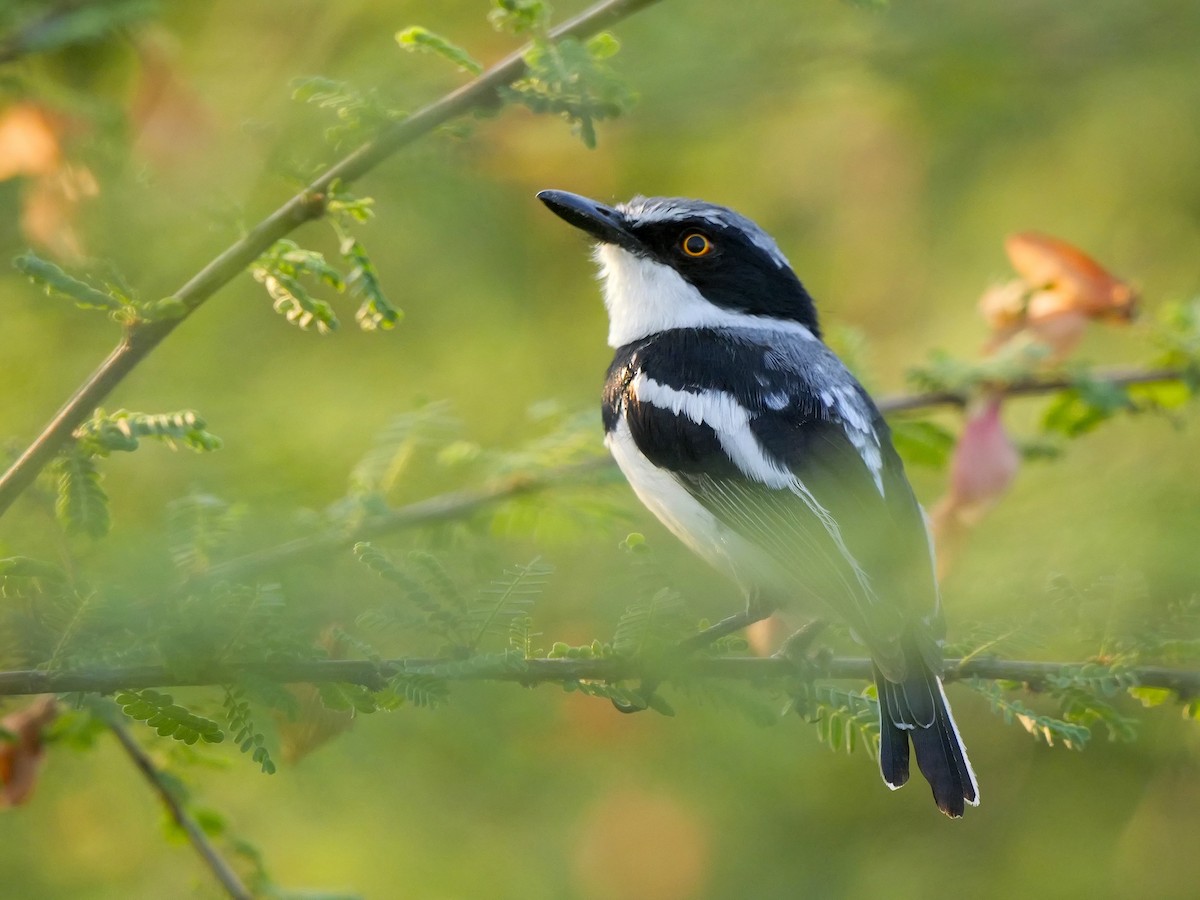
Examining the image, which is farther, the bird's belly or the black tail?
the bird's belly

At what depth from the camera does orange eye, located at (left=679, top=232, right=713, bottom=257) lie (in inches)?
172

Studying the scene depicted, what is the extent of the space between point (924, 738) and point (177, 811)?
1.72m

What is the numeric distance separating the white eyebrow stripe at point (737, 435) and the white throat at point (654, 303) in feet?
1.59

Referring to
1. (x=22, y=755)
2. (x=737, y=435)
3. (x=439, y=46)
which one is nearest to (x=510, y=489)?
(x=737, y=435)

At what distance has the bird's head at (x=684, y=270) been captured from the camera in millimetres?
4309

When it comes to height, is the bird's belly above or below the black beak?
below

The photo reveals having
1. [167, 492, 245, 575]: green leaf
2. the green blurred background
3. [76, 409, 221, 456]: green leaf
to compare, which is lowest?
the green blurred background

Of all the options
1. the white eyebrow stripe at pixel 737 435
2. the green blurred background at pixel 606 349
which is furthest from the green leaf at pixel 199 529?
the white eyebrow stripe at pixel 737 435

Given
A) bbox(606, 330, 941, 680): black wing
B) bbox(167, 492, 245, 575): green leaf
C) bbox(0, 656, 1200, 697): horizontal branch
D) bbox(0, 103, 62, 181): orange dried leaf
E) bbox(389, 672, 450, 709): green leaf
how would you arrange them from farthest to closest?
bbox(0, 103, 62, 181): orange dried leaf → bbox(606, 330, 941, 680): black wing → bbox(167, 492, 245, 575): green leaf → bbox(389, 672, 450, 709): green leaf → bbox(0, 656, 1200, 697): horizontal branch

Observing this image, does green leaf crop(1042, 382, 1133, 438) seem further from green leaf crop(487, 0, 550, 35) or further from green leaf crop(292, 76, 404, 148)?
green leaf crop(292, 76, 404, 148)

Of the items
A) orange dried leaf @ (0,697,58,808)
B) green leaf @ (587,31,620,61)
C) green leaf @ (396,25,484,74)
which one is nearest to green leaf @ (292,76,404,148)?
green leaf @ (396,25,484,74)

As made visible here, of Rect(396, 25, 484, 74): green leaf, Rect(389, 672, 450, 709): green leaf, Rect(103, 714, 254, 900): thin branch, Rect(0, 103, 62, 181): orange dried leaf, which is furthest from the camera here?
Rect(0, 103, 62, 181): orange dried leaf

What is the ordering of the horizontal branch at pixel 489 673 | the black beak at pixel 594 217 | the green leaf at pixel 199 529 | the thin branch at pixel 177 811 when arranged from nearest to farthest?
1. the horizontal branch at pixel 489 673
2. the green leaf at pixel 199 529
3. the thin branch at pixel 177 811
4. the black beak at pixel 594 217

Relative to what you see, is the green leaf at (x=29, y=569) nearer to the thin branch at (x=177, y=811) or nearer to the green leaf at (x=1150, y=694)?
the thin branch at (x=177, y=811)
